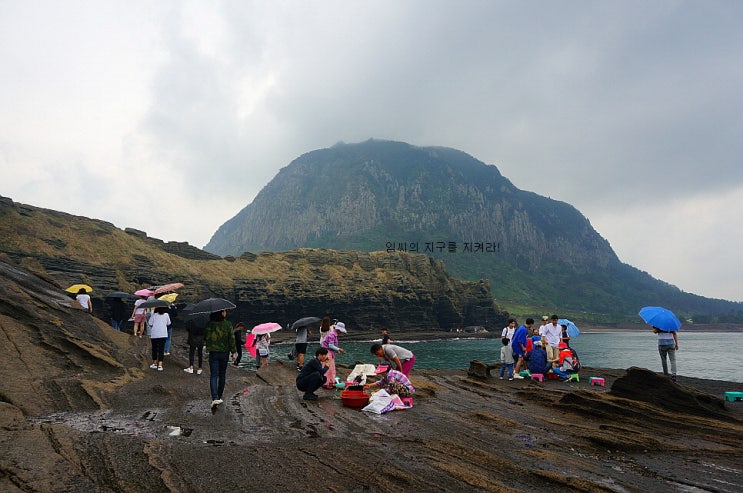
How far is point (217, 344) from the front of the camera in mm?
10570

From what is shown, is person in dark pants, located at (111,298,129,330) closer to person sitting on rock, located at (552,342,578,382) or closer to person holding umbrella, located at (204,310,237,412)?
person holding umbrella, located at (204,310,237,412)

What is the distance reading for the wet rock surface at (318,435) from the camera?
556 centimetres

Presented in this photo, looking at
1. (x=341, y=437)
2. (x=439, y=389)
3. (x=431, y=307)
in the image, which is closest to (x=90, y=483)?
(x=341, y=437)

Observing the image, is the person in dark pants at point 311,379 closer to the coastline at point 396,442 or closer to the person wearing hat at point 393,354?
the coastline at point 396,442

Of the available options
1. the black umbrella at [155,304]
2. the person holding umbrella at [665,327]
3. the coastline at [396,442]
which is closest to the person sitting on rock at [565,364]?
the person holding umbrella at [665,327]

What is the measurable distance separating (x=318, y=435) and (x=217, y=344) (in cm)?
409

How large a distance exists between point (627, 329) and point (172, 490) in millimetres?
224520

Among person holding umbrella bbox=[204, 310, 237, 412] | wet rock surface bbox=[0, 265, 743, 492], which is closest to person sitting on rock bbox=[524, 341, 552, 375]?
wet rock surface bbox=[0, 265, 743, 492]

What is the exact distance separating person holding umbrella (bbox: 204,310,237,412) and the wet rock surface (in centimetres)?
63

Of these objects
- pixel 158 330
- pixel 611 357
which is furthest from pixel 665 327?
pixel 611 357

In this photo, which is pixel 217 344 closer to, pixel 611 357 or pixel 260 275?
pixel 611 357

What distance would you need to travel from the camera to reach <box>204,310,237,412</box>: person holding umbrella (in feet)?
34.7

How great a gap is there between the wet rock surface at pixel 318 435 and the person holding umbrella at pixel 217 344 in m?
0.63

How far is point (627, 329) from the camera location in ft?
626
